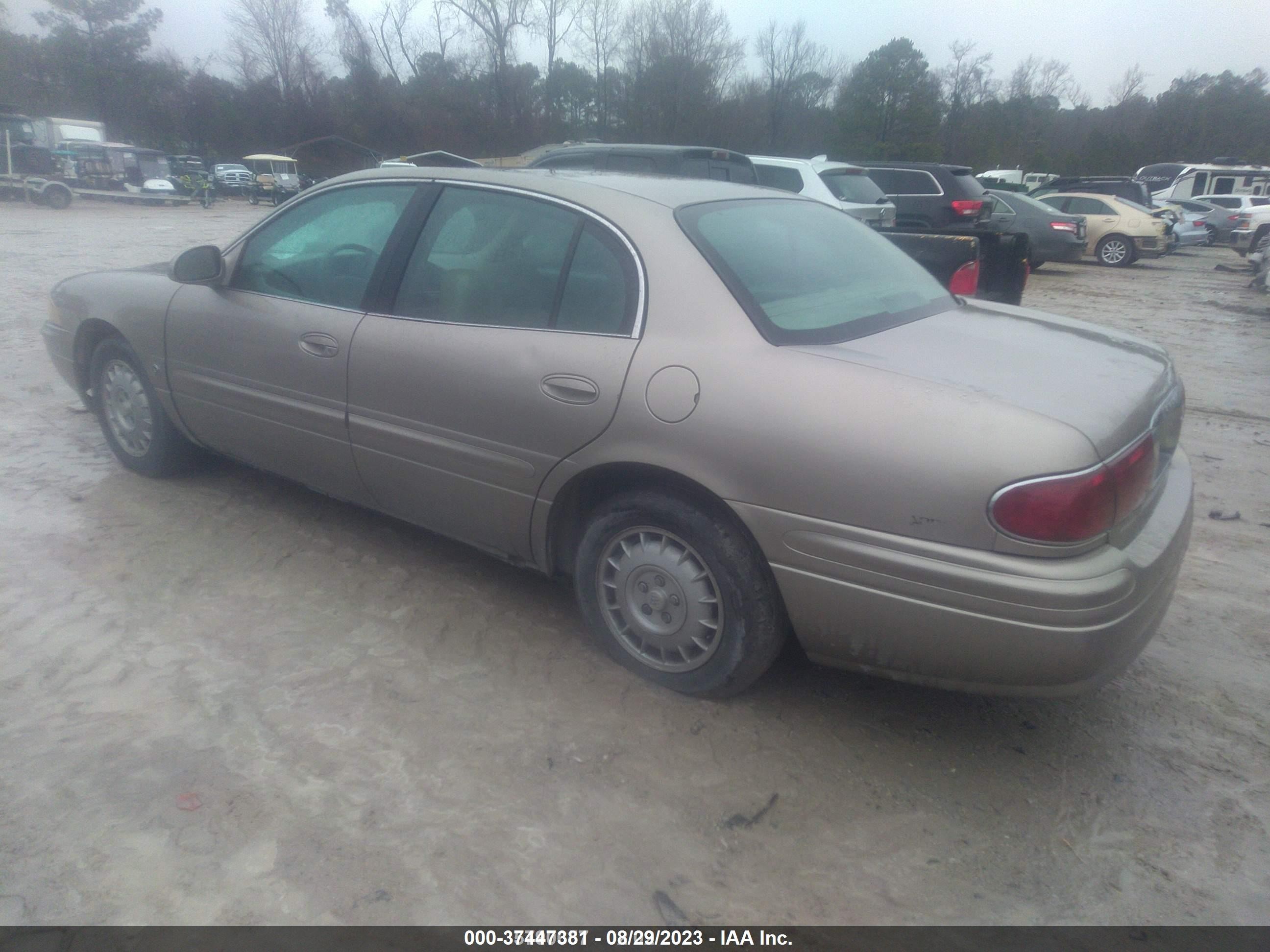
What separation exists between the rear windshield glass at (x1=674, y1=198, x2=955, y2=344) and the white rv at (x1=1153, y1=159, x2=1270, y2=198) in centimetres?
3114

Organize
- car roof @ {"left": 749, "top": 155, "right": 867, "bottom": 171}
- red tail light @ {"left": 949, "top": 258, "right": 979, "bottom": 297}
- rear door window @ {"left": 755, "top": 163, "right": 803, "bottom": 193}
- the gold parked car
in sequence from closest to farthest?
red tail light @ {"left": 949, "top": 258, "right": 979, "bottom": 297}
rear door window @ {"left": 755, "top": 163, "right": 803, "bottom": 193}
car roof @ {"left": 749, "top": 155, "right": 867, "bottom": 171}
the gold parked car

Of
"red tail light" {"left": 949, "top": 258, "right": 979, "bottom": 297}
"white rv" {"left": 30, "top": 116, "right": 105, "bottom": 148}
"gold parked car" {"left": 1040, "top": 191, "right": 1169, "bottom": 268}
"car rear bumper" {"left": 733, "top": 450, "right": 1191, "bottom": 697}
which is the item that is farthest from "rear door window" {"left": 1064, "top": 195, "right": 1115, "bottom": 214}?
"white rv" {"left": 30, "top": 116, "right": 105, "bottom": 148}

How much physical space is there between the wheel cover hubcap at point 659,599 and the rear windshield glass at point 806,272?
73 centimetres

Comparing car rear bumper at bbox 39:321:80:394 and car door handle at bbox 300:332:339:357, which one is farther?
car rear bumper at bbox 39:321:80:394

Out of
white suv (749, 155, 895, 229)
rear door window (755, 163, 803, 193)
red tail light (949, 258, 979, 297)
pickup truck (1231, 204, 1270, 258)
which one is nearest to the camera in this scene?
red tail light (949, 258, 979, 297)

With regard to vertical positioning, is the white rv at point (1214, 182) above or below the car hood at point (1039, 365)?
→ above

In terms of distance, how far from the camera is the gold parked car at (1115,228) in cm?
1842

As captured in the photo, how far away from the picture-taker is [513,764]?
2615mm

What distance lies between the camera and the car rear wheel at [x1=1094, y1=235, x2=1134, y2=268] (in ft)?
61.0

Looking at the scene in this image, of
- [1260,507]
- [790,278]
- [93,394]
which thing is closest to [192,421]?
[93,394]

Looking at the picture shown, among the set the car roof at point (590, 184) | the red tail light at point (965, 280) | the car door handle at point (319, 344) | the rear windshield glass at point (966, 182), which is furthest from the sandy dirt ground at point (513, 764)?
the rear windshield glass at point (966, 182)

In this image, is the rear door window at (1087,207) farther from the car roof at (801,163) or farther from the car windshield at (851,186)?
the car roof at (801,163)
